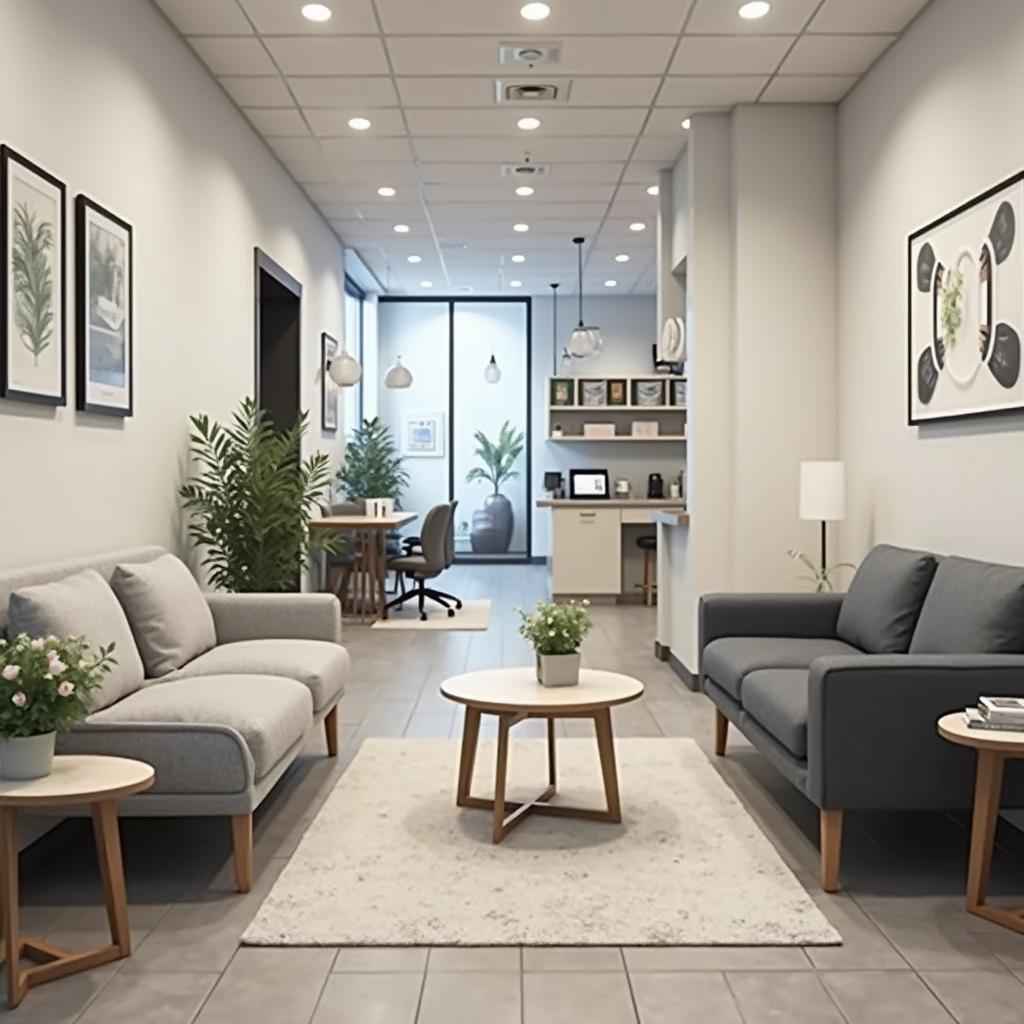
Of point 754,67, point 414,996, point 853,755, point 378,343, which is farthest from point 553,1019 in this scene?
point 378,343

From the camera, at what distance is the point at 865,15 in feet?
16.7

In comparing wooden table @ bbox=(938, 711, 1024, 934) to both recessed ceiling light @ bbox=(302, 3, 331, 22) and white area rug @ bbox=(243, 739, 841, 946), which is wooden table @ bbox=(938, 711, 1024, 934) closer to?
white area rug @ bbox=(243, 739, 841, 946)

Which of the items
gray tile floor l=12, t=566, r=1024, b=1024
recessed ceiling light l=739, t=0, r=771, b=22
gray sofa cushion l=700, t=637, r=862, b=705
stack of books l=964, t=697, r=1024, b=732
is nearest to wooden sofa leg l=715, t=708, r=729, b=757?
gray sofa cushion l=700, t=637, r=862, b=705

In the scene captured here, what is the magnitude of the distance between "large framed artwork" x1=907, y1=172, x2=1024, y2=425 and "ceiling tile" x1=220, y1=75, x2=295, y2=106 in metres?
3.27

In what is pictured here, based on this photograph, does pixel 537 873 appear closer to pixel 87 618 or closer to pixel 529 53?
pixel 87 618

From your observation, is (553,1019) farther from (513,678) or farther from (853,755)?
(513,678)

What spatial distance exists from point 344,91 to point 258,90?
452 mm

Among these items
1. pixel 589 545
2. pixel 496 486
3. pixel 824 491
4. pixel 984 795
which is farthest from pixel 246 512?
pixel 496 486

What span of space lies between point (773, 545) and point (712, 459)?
570mm

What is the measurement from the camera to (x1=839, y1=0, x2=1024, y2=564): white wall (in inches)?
166

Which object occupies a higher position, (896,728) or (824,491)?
(824,491)

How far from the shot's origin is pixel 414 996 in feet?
8.84

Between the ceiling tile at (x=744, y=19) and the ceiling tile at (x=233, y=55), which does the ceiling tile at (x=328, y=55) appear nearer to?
the ceiling tile at (x=233, y=55)

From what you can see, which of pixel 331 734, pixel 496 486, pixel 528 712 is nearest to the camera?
pixel 528 712
